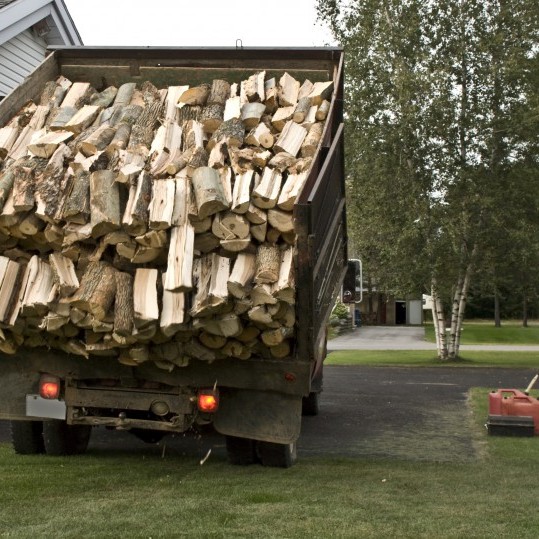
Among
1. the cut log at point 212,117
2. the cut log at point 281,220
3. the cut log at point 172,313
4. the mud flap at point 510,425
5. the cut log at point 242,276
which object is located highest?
the cut log at point 212,117

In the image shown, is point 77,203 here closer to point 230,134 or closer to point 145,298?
point 145,298

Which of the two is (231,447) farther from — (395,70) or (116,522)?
(395,70)

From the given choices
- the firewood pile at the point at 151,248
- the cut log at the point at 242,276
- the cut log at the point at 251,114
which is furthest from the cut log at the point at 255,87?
the cut log at the point at 242,276

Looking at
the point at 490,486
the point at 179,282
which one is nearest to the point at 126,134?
the point at 179,282

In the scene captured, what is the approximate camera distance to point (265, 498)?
7066 mm

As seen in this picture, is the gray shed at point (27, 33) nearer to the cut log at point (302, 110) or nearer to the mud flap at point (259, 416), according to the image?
the cut log at point (302, 110)

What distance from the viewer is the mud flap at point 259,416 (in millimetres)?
7770

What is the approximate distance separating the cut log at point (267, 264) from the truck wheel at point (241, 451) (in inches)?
82.9

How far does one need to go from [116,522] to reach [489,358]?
21654 millimetres

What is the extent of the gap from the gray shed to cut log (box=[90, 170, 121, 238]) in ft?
32.1

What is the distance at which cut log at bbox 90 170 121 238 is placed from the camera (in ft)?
22.5

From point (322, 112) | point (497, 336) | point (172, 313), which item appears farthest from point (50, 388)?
point (497, 336)

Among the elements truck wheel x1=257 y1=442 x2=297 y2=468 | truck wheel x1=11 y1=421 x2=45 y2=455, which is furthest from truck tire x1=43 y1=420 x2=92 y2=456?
A: truck wheel x1=257 y1=442 x2=297 y2=468

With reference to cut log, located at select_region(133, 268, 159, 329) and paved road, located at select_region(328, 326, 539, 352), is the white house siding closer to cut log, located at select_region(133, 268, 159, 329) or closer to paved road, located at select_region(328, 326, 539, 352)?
cut log, located at select_region(133, 268, 159, 329)
